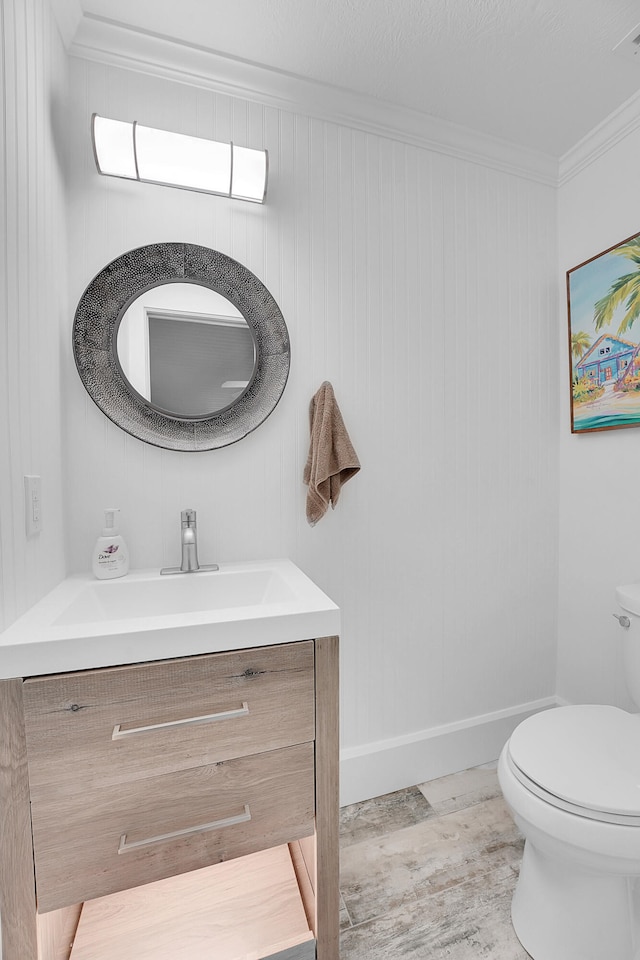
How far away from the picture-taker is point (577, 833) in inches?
37.1

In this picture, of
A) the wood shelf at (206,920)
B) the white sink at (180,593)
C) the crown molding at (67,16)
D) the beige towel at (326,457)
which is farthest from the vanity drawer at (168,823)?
the crown molding at (67,16)

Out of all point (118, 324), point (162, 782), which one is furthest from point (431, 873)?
point (118, 324)

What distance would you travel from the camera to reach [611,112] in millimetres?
1633

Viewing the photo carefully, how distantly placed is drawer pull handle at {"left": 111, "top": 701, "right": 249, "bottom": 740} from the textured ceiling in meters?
1.77

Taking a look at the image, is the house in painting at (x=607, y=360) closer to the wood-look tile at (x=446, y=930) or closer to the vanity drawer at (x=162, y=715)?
the vanity drawer at (x=162, y=715)

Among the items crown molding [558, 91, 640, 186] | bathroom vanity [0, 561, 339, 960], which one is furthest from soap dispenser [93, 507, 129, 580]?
crown molding [558, 91, 640, 186]

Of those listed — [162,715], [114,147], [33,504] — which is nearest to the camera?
[162,715]

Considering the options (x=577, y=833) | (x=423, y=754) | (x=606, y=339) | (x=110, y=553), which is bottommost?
(x=423, y=754)

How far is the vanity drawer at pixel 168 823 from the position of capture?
0.86 meters

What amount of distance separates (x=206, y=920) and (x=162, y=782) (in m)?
0.45

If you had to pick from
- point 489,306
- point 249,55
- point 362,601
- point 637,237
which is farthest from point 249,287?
point 637,237

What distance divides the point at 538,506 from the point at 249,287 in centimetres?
141

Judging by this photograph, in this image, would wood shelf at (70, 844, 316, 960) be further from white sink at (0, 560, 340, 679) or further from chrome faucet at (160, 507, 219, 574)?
chrome faucet at (160, 507, 219, 574)

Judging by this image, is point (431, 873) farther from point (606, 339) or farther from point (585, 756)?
point (606, 339)
